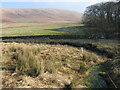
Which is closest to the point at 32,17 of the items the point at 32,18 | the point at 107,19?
the point at 32,18

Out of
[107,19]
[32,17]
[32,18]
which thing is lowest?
[107,19]

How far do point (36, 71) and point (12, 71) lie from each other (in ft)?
3.79

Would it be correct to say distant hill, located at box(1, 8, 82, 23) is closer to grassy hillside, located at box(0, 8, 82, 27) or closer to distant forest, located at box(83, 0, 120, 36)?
grassy hillside, located at box(0, 8, 82, 27)

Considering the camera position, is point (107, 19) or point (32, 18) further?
point (32, 18)

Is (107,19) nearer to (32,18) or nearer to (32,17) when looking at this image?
(32,18)

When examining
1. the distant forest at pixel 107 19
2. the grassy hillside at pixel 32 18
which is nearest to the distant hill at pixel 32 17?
the grassy hillside at pixel 32 18

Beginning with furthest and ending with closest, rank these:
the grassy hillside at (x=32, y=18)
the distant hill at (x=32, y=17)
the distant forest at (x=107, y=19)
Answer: the distant hill at (x=32, y=17), the grassy hillside at (x=32, y=18), the distant forest at (x=107, y=19)

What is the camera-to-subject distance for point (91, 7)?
4988 cm

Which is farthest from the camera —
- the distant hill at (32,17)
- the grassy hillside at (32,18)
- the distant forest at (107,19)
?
the distant hill at (32,17)

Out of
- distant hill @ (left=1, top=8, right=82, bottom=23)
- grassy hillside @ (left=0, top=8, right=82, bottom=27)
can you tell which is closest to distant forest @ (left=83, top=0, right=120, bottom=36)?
grassy hillside @ (left=0, top=8, right=82, bottom=27)

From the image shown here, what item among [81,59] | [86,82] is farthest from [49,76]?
[81,59]

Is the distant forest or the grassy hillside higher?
the grassy hillside

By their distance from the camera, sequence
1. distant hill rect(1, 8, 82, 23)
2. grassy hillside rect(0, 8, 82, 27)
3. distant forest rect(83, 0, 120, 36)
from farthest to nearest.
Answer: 1. distant hill rect(1, 8, 82, 23)
2. grassy hillside rect(0, 8, 82, 27)
3. distant forest rect(83, 0, 120, 36)

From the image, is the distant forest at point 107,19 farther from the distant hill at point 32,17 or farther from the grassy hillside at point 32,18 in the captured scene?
the distant hill at point 32,17
